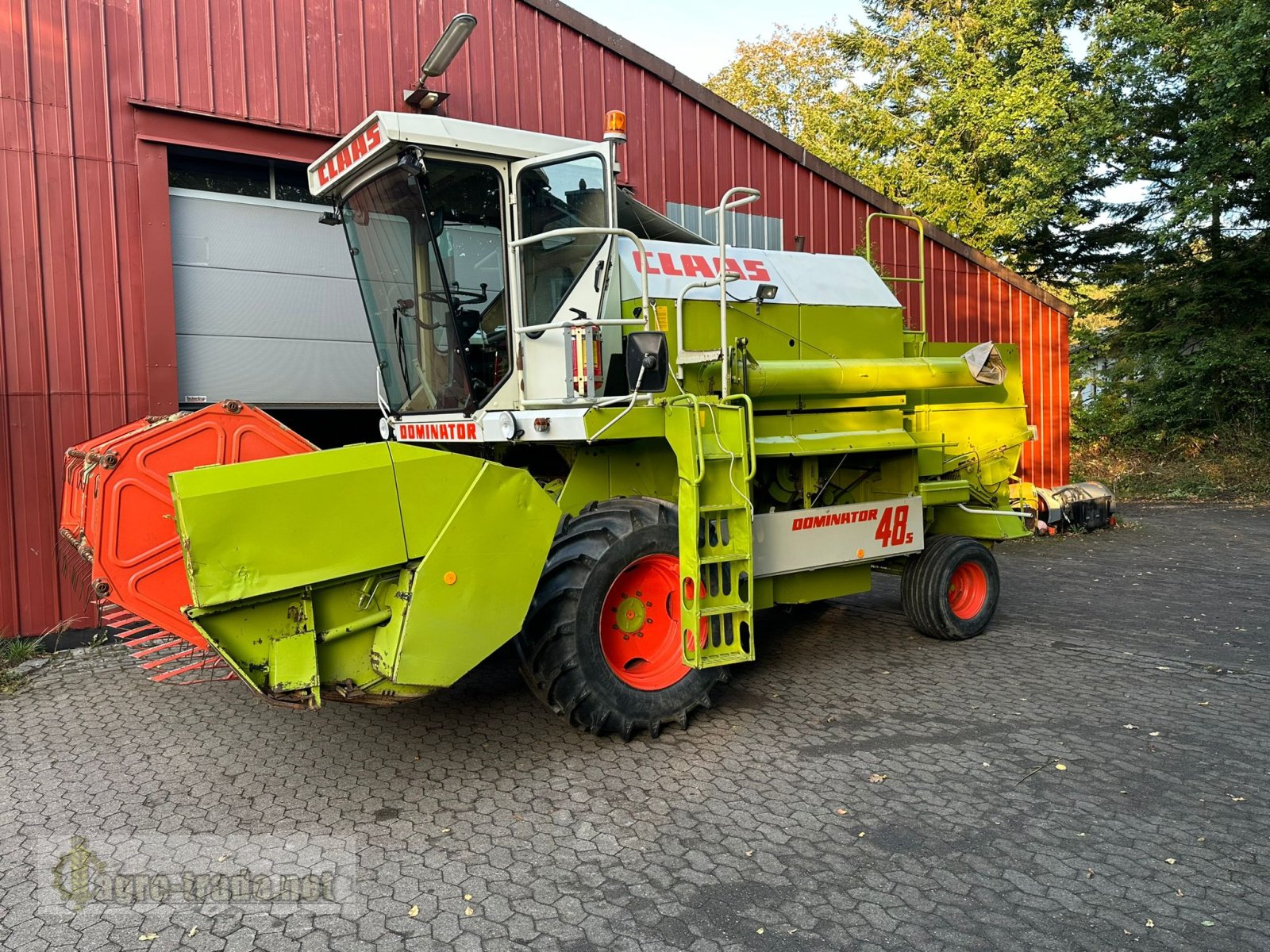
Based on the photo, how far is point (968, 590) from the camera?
6301mm

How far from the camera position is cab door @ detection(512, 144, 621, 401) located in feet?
14.6

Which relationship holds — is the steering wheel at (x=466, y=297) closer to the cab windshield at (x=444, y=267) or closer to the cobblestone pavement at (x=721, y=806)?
the cab windshield at (x=444, y=267)

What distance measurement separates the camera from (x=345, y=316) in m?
7.50

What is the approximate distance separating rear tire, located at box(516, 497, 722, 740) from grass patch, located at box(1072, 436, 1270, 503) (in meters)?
14.4

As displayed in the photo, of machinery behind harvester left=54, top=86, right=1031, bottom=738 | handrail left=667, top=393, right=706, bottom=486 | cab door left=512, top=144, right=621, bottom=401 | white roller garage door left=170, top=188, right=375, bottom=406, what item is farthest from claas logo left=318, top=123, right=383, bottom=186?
white roller garage door left=170, top=188, right=375, bottom=406

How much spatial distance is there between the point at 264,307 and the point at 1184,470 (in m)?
16.9

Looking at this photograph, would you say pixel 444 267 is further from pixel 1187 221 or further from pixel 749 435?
pixel 1187 221

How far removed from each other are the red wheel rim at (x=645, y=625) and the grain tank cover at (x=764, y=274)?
1.58 metres

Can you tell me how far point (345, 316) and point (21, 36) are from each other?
2792mm

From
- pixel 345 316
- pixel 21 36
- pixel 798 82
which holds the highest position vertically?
pixel 798 82

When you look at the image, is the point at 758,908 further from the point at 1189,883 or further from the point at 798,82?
the point at 798,82

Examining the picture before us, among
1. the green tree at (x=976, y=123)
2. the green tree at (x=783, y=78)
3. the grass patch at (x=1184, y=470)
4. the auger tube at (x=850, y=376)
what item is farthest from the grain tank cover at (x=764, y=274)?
the green tree at (x=783, y=78)

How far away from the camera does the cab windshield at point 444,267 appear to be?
457 cm

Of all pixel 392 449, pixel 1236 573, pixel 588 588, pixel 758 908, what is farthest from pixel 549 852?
pixel 1236 573
